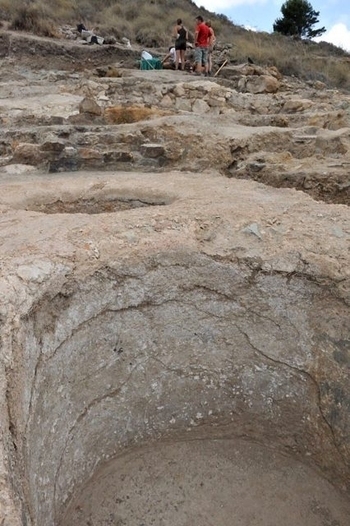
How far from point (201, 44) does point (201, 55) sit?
216mm

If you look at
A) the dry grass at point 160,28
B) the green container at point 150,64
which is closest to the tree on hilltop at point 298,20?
the dry grass at point 160,28

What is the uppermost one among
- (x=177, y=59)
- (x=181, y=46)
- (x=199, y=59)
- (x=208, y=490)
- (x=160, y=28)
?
(x=181, y=46)

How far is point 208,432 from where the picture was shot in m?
3.82

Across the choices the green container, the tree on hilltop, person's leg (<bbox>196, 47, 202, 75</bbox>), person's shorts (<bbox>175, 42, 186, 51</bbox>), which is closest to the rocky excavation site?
person's leg (<bbox>196, 47, 202, 75</bbox>)

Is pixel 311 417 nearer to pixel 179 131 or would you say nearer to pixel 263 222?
pixel 263 222

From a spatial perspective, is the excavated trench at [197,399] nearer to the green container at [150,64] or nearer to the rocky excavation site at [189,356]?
the rocky excavation site at [189,356]

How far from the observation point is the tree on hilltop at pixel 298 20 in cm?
2509

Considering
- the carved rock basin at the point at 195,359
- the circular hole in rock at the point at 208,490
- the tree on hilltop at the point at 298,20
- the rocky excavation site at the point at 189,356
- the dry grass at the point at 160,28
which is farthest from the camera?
the tree on hilltop at the point at 298,20

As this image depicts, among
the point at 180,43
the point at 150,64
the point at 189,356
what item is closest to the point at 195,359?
the point at 189,356

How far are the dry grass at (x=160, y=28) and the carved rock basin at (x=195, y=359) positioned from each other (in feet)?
35.2

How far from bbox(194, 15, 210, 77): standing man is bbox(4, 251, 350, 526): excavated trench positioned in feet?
26.4

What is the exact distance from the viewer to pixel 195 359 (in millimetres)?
3631

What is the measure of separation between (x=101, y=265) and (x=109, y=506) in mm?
1591

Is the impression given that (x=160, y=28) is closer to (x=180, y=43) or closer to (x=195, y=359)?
(x=180, y=43)
